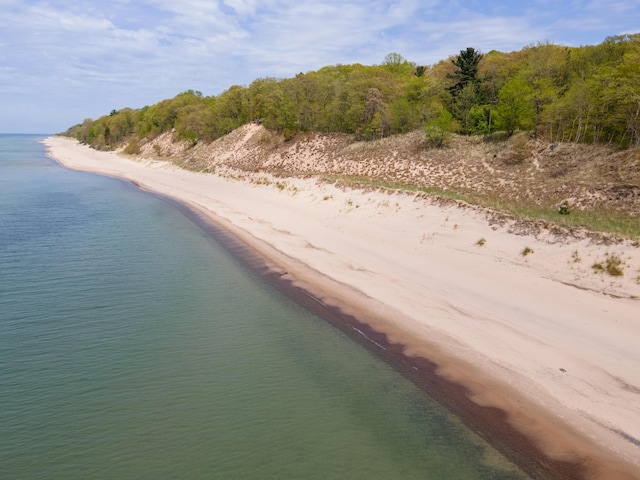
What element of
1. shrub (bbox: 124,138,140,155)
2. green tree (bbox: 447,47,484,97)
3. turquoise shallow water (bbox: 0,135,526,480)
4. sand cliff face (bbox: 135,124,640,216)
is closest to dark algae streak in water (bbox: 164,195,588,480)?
turquoise shallow water (bbox: 0,135,526,480)

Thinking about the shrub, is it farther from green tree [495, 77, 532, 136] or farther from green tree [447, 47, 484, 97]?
green tree [495, 77, 532, 136]

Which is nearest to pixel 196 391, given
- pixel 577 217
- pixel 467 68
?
pixel 577 217

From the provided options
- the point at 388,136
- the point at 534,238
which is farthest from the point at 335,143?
the point at 534,238

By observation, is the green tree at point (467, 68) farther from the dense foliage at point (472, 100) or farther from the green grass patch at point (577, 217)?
the green grass patch at point (577, 217)

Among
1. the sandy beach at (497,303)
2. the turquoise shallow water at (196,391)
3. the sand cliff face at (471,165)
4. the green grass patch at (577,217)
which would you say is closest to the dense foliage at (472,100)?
the sand cliff face at (471,165)

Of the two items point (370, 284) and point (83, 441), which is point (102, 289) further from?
point (370, 284)
